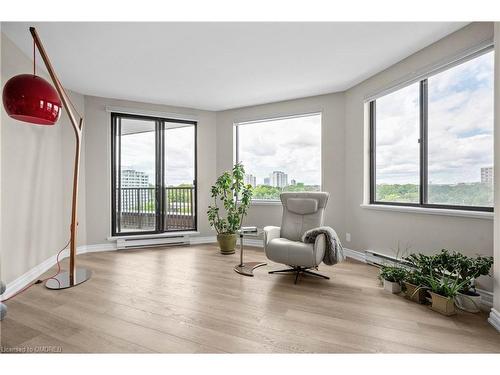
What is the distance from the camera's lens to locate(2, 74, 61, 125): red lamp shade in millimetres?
1785

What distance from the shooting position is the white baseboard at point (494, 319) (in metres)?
1.87

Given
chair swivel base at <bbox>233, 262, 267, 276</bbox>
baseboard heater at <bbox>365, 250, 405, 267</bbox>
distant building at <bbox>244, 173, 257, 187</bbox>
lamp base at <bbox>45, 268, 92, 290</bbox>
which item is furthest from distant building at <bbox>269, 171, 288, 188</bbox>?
lamp base at <bbox>45, 268, 92, 290</bbox>

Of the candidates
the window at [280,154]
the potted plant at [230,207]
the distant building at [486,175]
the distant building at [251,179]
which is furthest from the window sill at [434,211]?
the distant building at [251,179]

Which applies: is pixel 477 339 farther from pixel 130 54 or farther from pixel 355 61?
pixel 130 54

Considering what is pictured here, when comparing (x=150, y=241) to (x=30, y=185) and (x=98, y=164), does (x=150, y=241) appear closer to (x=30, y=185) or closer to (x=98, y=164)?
(x=98, y=164)

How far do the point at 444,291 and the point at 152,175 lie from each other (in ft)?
14.1

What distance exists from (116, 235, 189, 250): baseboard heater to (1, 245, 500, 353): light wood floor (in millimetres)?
1255

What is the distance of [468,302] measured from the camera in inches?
84.8

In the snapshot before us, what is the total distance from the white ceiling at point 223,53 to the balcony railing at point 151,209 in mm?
1691

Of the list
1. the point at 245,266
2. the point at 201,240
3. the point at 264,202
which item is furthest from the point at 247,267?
the point at 201,240

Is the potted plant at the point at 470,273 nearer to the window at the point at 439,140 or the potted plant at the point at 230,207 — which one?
the window at the point at 439,140

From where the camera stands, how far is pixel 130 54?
2.78 m
